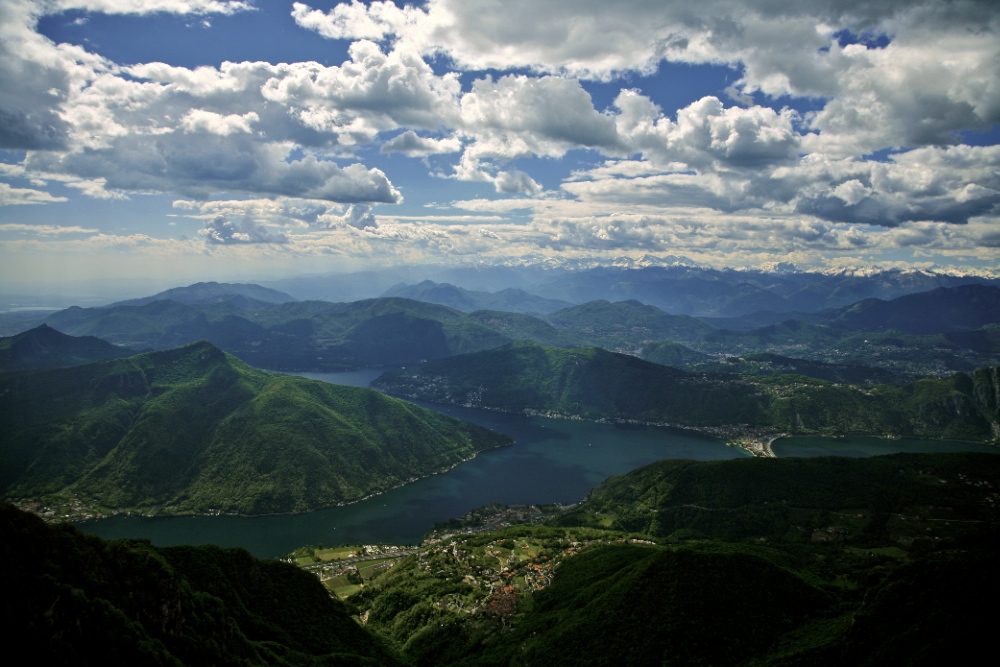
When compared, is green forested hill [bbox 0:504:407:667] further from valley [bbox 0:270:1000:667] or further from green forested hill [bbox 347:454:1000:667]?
green forested hill [bbox 347:454:1000:667]

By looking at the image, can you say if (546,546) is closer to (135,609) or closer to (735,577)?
(735,577)

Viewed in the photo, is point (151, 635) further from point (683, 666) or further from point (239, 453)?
point (239, 453)

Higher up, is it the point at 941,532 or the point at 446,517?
the point at 941,532

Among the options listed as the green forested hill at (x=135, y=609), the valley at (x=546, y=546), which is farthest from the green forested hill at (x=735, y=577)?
the green forested hill at (x=135, y=609)

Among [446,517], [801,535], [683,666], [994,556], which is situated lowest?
[446,517]

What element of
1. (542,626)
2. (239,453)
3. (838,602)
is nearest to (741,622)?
(838,602)

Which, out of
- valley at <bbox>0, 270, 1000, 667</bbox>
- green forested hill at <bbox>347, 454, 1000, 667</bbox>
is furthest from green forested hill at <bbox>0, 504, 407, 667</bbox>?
green forested hill at <bbox>347, 454, 1000, 667</bbox>

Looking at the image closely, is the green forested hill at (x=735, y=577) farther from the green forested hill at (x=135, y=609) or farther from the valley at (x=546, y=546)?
the green forested hill at (x=135, y=609)

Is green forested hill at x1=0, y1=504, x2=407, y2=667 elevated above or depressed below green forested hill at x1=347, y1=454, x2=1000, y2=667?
above

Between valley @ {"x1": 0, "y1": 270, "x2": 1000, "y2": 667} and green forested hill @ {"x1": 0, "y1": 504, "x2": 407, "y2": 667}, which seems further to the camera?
valley @ {"x1": 0, "y1": 270, "x2": 1000, "y2": 667}
